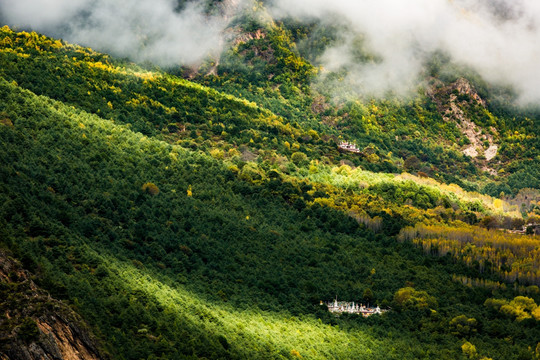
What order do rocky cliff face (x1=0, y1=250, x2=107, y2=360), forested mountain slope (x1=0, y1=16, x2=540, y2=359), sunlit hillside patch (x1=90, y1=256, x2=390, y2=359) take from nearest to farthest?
1. rocky cliff face (x1=0, y1=250, x2=107, y2=360)
2. forested mountain slope (x1=0, y1=16, x2=540, y2=359)
3. sunlit hillside patch (x1=90, y1=256, x2=390, y2=359)

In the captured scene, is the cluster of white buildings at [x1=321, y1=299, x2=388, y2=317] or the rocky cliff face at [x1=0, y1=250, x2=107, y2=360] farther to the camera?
the cluster of white buildings at [x1=321, y1=299, x2=388, y2=317]

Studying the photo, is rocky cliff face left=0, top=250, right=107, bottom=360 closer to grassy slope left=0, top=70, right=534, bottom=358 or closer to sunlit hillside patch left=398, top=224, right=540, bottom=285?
grassy slope left=0, top=70, right=534, bottom=358

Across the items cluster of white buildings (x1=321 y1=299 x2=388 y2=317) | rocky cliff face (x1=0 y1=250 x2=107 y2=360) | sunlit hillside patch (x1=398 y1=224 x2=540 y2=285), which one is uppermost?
sunlit hillside patch (x1=398 y1=224 x2=540 y2=285)

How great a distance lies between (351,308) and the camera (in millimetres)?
114000

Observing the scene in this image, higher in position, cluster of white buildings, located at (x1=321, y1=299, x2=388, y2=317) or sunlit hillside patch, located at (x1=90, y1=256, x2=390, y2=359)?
cluster of white buildings, located at (x1=321, y1=299, x2=388, y2=317)

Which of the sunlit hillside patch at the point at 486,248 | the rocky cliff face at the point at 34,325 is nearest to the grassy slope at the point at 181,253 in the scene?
the rocky cliff face at the point at 34,325

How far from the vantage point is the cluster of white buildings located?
113062 millimetres

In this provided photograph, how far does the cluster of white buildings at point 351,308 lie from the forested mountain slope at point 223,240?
1.59m

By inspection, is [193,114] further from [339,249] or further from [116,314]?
[116,314]

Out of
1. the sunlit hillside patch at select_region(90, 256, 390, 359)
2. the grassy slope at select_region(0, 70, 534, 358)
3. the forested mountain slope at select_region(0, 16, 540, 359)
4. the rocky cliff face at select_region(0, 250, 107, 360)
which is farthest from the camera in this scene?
the sunlit hillside patch at select_region(90, 256, 390, 359)

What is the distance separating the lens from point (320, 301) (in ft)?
374

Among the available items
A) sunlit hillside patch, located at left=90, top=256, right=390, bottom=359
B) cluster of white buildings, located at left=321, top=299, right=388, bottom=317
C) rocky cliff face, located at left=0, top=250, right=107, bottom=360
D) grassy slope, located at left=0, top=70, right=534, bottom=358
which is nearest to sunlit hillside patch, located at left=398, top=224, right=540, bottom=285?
grassy slope, located at left=0, top=70, right=534, bottom=358

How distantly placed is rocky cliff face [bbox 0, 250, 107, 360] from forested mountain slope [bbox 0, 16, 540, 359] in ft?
2.72

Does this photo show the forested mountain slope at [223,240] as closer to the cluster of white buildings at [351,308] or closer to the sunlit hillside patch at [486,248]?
the sunlit hillside patch at [486,248]
